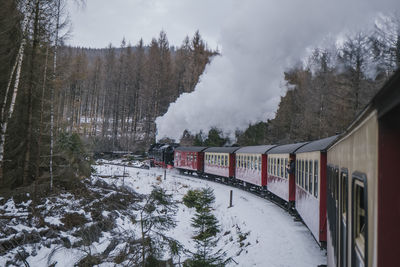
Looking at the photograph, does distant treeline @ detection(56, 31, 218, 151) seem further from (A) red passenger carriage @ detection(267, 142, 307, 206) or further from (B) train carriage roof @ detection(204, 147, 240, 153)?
(A) red passenger carriage @ detection(267, 142, 307, 206)

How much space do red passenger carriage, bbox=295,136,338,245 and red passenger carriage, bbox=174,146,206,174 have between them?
16.9m

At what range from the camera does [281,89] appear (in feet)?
112

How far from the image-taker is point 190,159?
2777 centimetres

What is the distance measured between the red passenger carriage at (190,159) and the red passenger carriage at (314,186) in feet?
55.5

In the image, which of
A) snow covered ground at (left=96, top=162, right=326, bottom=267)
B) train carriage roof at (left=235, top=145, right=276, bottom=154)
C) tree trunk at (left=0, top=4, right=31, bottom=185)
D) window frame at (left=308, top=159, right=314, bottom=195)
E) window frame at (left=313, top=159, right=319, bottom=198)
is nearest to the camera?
window frame at (left=313, top=159, right=319, bottom=198)

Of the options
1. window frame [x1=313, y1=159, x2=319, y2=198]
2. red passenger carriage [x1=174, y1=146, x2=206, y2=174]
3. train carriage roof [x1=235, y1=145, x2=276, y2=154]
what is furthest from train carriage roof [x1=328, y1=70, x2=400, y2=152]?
red passenger carriage [x1=174, y1=146, x2=206, y2=174]

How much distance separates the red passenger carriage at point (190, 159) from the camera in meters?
26.6

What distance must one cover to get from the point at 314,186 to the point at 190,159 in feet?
66.7

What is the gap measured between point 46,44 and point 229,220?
33.7 feet

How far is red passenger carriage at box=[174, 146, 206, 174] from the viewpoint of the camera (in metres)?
26.6

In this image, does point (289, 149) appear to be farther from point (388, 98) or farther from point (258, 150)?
point (388, 98)

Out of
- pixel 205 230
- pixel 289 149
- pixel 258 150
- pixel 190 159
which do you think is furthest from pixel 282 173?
pixel 190 159

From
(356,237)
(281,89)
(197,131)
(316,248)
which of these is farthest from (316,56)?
(356,237)

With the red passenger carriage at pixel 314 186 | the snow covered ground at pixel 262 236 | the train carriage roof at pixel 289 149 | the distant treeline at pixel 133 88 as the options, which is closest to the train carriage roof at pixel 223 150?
the snow covered ground at pixel 262 236
